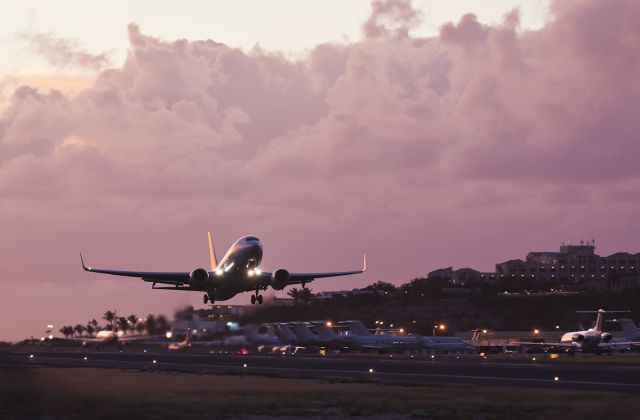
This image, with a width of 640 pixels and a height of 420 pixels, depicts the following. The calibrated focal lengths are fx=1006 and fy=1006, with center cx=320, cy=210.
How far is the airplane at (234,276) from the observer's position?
83.9 metres

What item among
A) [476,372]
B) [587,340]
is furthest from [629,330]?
[476,372]

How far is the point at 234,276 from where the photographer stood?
8725 cm

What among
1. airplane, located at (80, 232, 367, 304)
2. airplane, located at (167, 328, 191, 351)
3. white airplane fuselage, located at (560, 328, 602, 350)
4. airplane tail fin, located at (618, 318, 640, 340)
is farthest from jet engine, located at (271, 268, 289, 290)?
airplane tail fin, located at (618, 318, 640, 340)

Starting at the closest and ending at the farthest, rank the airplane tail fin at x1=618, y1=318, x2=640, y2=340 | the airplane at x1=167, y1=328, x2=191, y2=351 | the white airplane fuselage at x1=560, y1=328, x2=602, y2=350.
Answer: the white airplane fuselage at x1=560, y1=328, x2=602, y2=350 < the airplane at x1=167, y1=328, x2=191, y2=351 < the airplane tail fin at x1=618, y1=318, x2=640, y2=340

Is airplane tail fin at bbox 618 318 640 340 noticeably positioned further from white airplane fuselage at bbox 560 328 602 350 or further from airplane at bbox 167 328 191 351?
airplane at bbox 167 328 191 351

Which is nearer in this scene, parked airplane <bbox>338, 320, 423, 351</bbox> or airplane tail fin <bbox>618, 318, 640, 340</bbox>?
parked airplane <bbox>338, 320, 423, 351</bbox>

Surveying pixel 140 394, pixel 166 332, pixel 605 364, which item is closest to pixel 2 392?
pixel 140 394

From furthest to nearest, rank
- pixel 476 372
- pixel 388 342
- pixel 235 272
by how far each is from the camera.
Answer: pixel 388 342
pixel 235 272
pixel 476 372

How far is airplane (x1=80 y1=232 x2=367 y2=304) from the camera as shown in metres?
83.9

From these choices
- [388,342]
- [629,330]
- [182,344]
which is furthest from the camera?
[182,344]

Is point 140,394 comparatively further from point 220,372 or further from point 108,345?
point 108,345

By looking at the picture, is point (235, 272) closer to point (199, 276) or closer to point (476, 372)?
point (199, 276)

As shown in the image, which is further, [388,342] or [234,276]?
[388,342]

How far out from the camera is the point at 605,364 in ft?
282
